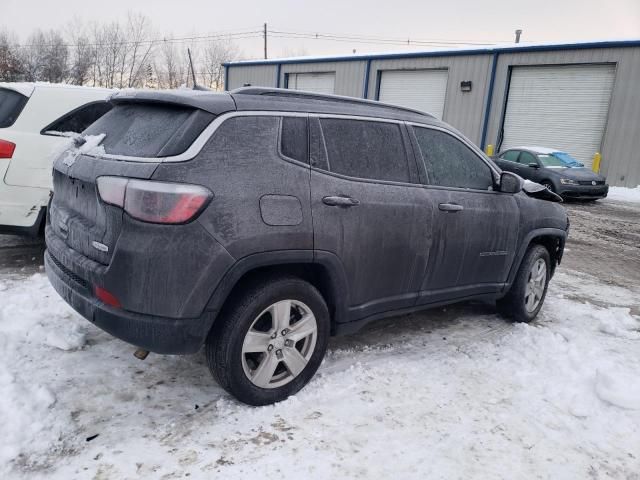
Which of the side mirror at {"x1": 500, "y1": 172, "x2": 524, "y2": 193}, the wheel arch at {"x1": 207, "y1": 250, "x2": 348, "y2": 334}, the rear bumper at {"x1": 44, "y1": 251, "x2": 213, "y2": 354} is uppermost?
the side mirror at {"x1": 500, "y1": 172, "x2": 524, "y2": 193}

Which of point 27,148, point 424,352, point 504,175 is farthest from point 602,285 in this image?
point 27,148

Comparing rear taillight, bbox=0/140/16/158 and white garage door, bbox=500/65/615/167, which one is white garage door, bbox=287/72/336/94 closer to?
white garage door, bbox=500/65/615/167

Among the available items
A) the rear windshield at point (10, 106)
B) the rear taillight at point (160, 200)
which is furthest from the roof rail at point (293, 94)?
the rear windshield at point (10, 106)

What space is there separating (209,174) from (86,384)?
5.09ft

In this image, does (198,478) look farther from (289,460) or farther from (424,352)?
(424,352)

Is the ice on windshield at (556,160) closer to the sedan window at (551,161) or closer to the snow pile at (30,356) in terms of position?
the sedan window at (551,161)

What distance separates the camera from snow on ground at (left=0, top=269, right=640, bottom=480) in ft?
8.48

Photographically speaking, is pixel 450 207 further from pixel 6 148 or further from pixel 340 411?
pixel 6 148

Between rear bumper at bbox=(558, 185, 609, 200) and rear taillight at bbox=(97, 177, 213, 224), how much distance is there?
549 inches

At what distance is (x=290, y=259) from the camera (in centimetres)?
296

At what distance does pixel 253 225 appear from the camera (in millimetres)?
2785

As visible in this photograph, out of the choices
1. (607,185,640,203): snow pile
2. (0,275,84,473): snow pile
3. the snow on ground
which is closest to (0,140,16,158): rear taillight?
(0,275,84,473): snow pile

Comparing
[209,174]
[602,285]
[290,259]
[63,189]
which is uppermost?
[209,174]

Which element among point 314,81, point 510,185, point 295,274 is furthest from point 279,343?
point 314,81
